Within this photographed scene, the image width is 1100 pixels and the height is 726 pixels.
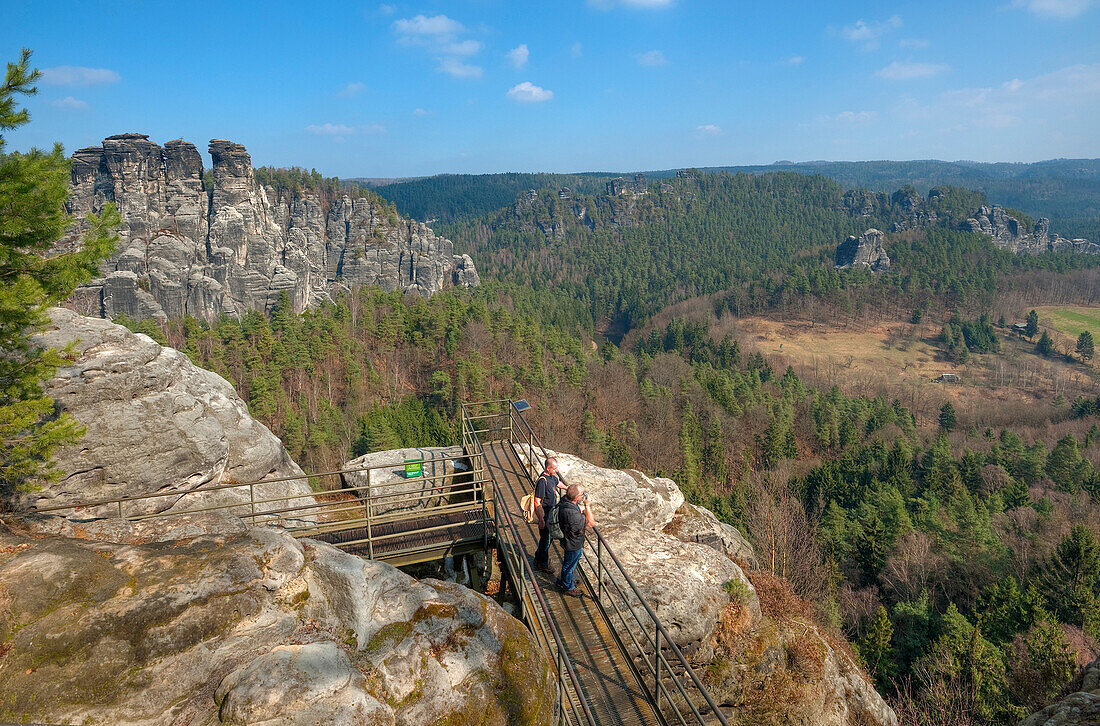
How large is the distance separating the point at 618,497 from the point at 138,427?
1163 centimetres

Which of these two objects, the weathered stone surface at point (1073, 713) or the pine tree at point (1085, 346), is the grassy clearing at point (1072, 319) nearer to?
the pine tree at point (1085, 346)

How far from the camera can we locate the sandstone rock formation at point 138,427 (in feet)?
41.9

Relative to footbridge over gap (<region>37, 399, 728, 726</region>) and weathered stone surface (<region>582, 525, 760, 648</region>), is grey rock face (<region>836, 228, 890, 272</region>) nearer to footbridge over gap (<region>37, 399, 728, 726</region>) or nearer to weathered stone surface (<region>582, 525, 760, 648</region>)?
weathered stone surface (<region>582, 525, 760, 648</region>)

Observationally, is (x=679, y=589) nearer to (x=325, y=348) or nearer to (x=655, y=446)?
(x=655, y=446)

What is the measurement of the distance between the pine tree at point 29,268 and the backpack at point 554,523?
26.9 feet

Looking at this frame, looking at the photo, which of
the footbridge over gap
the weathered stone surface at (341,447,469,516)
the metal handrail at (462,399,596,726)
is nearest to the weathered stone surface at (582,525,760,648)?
the footbridge over gap

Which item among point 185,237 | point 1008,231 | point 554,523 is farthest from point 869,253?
point 554,523

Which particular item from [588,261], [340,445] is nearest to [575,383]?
[340,445]

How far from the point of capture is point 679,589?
1178 cm

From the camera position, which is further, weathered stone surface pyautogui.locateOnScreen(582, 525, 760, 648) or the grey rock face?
the grey rock face

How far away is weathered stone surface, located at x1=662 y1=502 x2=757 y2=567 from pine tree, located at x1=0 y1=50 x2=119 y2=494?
1313 centimetres

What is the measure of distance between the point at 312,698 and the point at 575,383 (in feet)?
187

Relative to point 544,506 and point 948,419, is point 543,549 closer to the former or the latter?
point 544,506

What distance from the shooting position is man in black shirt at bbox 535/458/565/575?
9.77m
